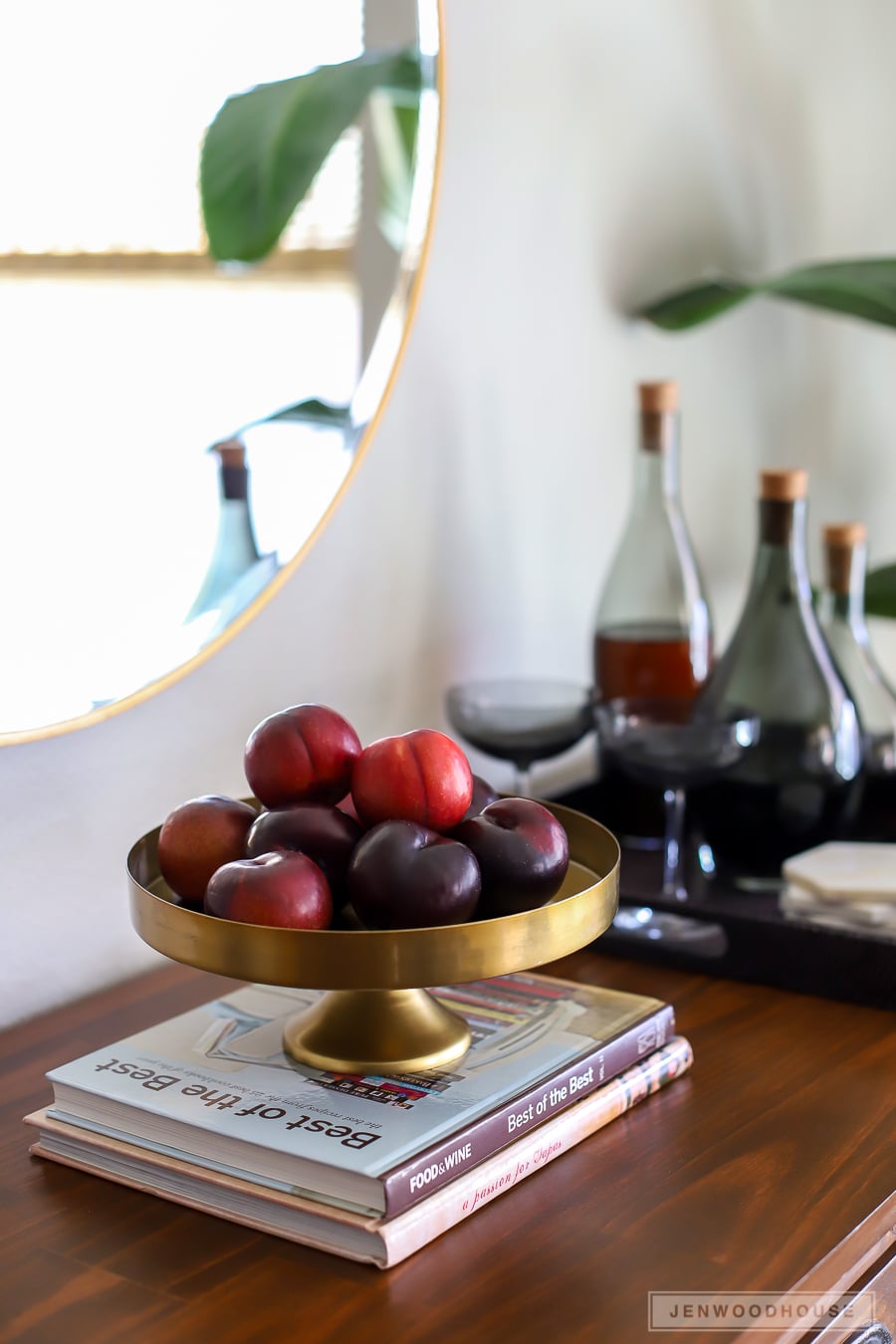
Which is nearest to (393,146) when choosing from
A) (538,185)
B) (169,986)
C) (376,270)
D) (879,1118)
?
(376,270)

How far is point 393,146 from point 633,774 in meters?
0.45

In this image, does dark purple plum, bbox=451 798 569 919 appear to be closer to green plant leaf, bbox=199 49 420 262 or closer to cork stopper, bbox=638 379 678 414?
green plant leaf, bbox=199 49 420 262

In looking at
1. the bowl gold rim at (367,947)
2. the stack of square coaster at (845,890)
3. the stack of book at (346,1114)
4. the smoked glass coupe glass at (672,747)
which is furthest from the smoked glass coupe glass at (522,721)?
the bowl gold rim at (367,947)

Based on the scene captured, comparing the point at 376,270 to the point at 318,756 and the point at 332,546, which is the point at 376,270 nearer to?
the point at 332,546

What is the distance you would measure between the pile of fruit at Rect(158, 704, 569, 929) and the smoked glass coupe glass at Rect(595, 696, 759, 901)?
273mm

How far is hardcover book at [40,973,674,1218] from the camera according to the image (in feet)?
1.92

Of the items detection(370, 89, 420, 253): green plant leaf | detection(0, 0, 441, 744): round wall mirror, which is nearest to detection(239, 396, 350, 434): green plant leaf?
detection(0, 0, 441, 744): round wall mirror

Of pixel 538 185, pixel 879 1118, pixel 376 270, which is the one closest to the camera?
pixel 879 1118

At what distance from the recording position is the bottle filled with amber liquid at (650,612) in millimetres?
1155

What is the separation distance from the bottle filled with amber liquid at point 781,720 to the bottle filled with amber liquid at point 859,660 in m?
0.11

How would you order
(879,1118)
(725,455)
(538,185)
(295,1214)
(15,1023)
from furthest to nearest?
(725,455) < (538,185) < (15,1023) < (879,1118) < (295,1214)

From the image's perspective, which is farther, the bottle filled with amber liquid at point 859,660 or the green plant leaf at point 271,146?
the bottle filled with amber liquid at point 859,660

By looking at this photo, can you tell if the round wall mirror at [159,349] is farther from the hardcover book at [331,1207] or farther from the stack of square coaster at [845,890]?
the stack of square coaster at [845,890]

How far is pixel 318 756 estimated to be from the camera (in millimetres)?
674
